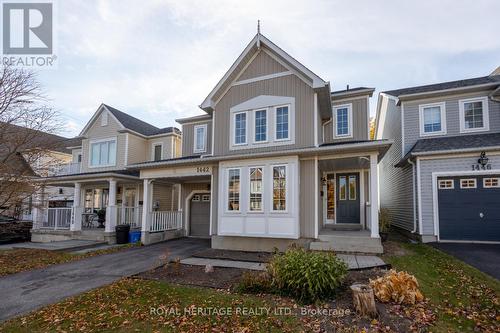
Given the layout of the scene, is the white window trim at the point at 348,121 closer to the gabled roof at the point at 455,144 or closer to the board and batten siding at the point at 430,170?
the gabled roof at the point at 455,144

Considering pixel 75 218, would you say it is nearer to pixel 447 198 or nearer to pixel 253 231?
pixel 253 231

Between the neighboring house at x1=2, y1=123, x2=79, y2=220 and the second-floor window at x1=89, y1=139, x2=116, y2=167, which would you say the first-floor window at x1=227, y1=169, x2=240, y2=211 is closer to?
the neighboring house at x1=2, y1=123, x2=79, y2=220

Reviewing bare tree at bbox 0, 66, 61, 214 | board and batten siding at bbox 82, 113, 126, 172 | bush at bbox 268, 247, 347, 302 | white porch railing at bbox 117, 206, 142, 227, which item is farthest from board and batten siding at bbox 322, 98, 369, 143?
board and batten siding at bbox 82, 113, 126, 172

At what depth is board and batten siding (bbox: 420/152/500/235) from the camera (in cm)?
1126

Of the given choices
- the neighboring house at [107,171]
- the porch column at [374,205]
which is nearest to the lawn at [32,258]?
the neighboring house at [107,171]

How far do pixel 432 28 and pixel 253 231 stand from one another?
1082 centimetres

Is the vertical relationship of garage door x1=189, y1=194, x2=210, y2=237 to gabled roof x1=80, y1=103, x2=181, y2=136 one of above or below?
below

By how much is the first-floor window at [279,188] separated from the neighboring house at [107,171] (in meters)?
8.48

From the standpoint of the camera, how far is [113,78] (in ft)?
42.6

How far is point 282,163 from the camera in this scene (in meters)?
10.2

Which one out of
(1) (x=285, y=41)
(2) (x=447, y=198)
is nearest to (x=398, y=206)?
Result: (2) (x=447, y=198)

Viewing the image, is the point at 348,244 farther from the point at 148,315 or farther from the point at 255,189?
the point at 148,315

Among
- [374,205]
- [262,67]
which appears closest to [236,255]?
[374,205]
